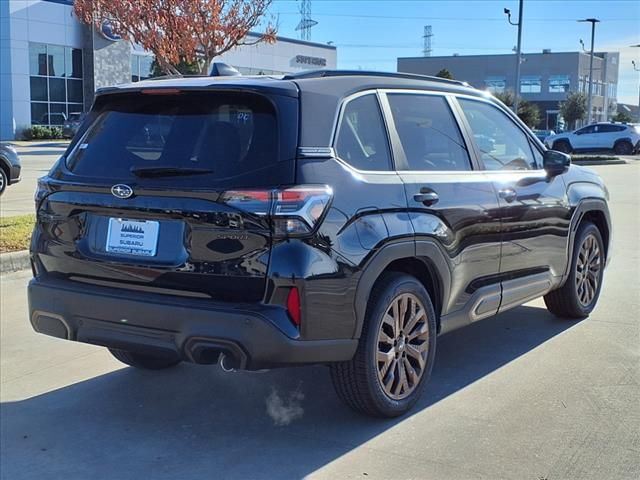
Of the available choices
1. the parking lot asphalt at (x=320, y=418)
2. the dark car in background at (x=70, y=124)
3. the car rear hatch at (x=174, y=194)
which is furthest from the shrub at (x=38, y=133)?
the car rear hatch at (x=174, y=194)

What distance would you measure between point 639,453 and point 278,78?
104 inches

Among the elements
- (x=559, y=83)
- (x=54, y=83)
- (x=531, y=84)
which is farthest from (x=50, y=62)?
(x=559, y=83)

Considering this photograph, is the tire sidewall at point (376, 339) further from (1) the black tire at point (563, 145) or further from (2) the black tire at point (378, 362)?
(1) the black tire at point (563, 145)

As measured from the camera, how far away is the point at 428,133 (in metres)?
4.54

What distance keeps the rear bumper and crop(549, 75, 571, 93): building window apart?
83.0 metres

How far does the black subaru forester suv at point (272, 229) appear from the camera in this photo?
11.4 ft

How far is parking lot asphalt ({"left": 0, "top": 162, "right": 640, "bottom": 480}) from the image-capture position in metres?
3.65

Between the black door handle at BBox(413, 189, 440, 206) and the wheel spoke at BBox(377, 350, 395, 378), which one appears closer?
the wheel spoke at BBox(377, 350, 395, 378)

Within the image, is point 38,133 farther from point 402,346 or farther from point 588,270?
point 402,346

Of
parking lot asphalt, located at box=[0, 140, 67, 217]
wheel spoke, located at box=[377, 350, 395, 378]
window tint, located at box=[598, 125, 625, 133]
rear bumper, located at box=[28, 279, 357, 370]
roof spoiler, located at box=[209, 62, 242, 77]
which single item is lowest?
parking lot asphalt, located at box=[0, 140, 67, 217]

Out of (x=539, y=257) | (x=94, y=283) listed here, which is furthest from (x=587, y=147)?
(x=94, y=283)

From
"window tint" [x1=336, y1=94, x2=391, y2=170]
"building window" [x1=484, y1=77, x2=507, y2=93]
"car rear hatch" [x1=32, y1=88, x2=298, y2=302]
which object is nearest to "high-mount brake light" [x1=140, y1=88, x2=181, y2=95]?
"car rear hatch" [x1=32, y1=88, x2=298, y2=302]

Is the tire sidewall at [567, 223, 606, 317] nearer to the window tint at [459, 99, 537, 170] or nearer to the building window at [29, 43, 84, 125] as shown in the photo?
the window tint at [459, 99, 537, 170]

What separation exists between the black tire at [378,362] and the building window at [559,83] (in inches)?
3232
